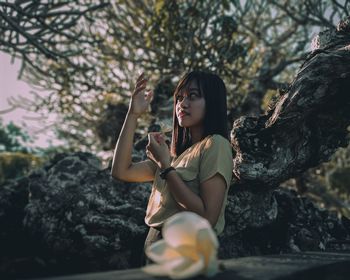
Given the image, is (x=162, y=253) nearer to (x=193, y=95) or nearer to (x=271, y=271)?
(x=271, y=271)

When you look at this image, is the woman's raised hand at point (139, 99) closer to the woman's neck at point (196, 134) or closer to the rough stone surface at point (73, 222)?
the woman's neck at point (196, 134)

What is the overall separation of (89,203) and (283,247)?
1937 millimetres

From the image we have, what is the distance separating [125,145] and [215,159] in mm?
643

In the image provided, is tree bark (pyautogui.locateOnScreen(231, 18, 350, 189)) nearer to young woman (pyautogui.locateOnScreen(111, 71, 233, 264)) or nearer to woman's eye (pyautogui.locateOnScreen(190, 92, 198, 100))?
young woman (pyautogui.locateOnScreen(111, 71, 233, 264))

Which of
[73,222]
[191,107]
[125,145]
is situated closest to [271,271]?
[191,107]

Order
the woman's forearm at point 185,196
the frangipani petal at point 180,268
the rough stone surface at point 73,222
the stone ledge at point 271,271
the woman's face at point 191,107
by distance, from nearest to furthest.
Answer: the frangipani petal at point 180,268 < the stone ledge at point 271,271 < the woman's forearm at point 185,196 < the woman's face at point 191,107 < the rough stone surface at point 73,222

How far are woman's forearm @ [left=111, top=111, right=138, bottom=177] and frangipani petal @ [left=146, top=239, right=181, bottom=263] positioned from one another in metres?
1.36

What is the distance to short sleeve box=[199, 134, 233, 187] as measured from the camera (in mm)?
2148

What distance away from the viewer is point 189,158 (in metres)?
2.36

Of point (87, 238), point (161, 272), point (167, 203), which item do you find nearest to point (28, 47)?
point (87, 238)

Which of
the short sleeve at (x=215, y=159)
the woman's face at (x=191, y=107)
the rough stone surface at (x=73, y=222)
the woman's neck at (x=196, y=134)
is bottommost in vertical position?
the rough stone surface at (x=73, y=222)

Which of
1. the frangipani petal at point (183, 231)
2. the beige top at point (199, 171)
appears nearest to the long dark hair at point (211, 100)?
the beige top at point (199, 171)

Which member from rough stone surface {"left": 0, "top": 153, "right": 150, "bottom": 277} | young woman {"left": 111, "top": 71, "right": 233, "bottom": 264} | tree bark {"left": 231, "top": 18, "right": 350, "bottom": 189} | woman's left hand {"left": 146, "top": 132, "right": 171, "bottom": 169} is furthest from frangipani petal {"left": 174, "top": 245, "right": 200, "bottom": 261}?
rough stone surface {"left": 0, "top": 153, "right": 150, "bottom": 277}

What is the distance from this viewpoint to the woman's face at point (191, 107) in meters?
2.46
